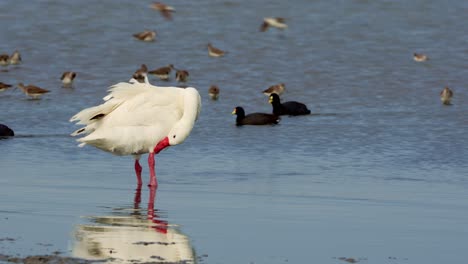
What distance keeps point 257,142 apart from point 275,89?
5.45 metres

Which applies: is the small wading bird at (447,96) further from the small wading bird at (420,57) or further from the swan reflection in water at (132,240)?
the swan reflection in water at (132,240)

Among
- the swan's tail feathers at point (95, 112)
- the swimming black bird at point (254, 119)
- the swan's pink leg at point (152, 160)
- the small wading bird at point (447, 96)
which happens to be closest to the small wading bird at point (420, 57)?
the small wading bird at point (447, 96)

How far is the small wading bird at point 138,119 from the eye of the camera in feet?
43.4

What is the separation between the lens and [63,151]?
50.3ft

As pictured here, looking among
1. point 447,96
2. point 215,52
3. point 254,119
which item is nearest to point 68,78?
point 215,52

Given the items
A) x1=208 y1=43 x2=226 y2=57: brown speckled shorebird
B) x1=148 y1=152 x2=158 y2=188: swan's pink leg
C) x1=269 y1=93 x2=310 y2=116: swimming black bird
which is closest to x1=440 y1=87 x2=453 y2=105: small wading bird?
x1=269 y1=93 x2=310 y2=116: swimming black bird

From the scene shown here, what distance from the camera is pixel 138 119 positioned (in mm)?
13328

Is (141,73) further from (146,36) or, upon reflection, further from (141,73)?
(146,36)

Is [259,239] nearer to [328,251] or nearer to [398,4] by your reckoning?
[328,251]

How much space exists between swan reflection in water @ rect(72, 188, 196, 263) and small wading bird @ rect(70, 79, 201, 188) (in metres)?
2.54

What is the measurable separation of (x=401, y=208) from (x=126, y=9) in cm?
2335

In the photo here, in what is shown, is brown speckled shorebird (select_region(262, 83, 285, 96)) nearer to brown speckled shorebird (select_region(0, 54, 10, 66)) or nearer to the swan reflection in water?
brown speckled shorebird (select_region(0, 54, 10, 66))

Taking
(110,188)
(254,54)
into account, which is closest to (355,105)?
(254,54)

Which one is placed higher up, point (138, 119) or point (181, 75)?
point (181, 75)
